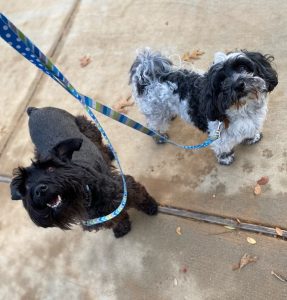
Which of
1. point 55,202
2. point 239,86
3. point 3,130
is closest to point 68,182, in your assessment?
point 55,202

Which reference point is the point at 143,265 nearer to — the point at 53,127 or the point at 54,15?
the point at 53,127

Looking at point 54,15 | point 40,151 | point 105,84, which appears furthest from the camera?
point 54,15

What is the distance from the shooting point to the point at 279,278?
3529 millimetres

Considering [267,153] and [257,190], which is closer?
[257,190]

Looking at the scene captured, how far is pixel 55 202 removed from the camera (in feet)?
9.36

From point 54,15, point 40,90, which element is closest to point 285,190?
point 40,90

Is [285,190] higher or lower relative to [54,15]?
lower

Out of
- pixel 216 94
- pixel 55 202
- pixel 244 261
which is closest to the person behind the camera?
pixel 55 202

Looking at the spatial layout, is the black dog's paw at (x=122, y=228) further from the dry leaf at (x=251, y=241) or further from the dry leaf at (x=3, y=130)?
the dry leaf at (x=3, y=130)

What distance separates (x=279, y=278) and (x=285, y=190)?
35.4 inches

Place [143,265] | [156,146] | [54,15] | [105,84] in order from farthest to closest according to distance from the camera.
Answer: [54,15] → [105,84] → [156,146] → [143,265]

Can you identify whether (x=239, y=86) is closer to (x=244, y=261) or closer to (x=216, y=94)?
(x=216, y=94)

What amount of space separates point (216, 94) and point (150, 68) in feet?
3.07

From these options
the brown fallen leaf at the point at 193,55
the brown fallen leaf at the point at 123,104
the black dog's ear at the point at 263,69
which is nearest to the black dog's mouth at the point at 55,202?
the black dog's ear at the point at 263,69
